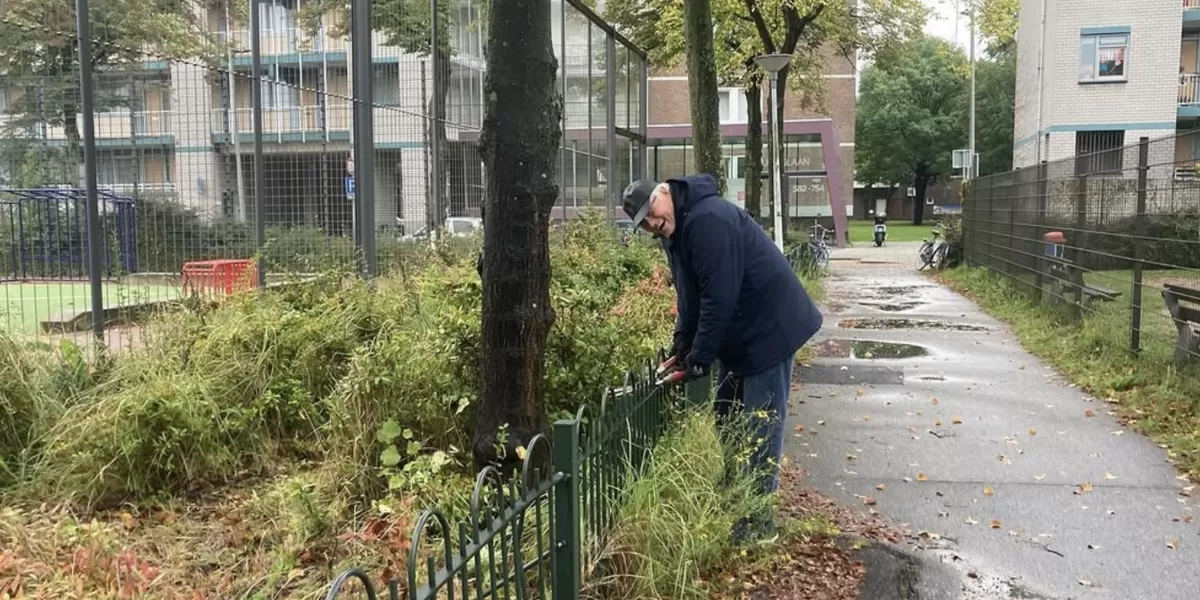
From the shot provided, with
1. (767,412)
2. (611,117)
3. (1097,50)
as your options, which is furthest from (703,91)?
(1097,50)

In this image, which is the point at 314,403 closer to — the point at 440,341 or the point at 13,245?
the point at 440,341

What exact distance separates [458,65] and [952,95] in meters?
66.2

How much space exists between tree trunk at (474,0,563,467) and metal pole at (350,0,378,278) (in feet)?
15.3

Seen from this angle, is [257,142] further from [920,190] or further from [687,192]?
[920,190]

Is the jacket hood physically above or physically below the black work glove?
above

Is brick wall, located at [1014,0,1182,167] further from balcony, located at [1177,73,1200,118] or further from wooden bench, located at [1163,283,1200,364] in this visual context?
wooden bench, located at [1163,283,1200,364]

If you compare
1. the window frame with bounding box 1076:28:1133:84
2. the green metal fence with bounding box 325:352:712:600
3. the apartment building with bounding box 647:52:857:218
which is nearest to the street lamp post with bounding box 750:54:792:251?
the green metal fence with bounding box 325:352:712:600

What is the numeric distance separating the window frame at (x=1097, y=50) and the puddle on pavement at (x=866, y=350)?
2247cm

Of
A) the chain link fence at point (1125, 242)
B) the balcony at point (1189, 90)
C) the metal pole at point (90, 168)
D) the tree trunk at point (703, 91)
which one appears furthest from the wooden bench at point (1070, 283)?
the balcony at point (1189, 90)

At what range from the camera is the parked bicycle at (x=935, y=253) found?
75.9ft

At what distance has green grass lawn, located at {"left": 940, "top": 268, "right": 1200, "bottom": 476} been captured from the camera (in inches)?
256

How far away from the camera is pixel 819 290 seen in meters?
17.0

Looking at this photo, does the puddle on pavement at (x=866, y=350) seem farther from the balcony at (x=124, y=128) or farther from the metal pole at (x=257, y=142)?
the balcony at (x=124, y=128)

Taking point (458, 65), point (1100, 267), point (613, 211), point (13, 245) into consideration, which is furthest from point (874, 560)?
point (613, 211)
